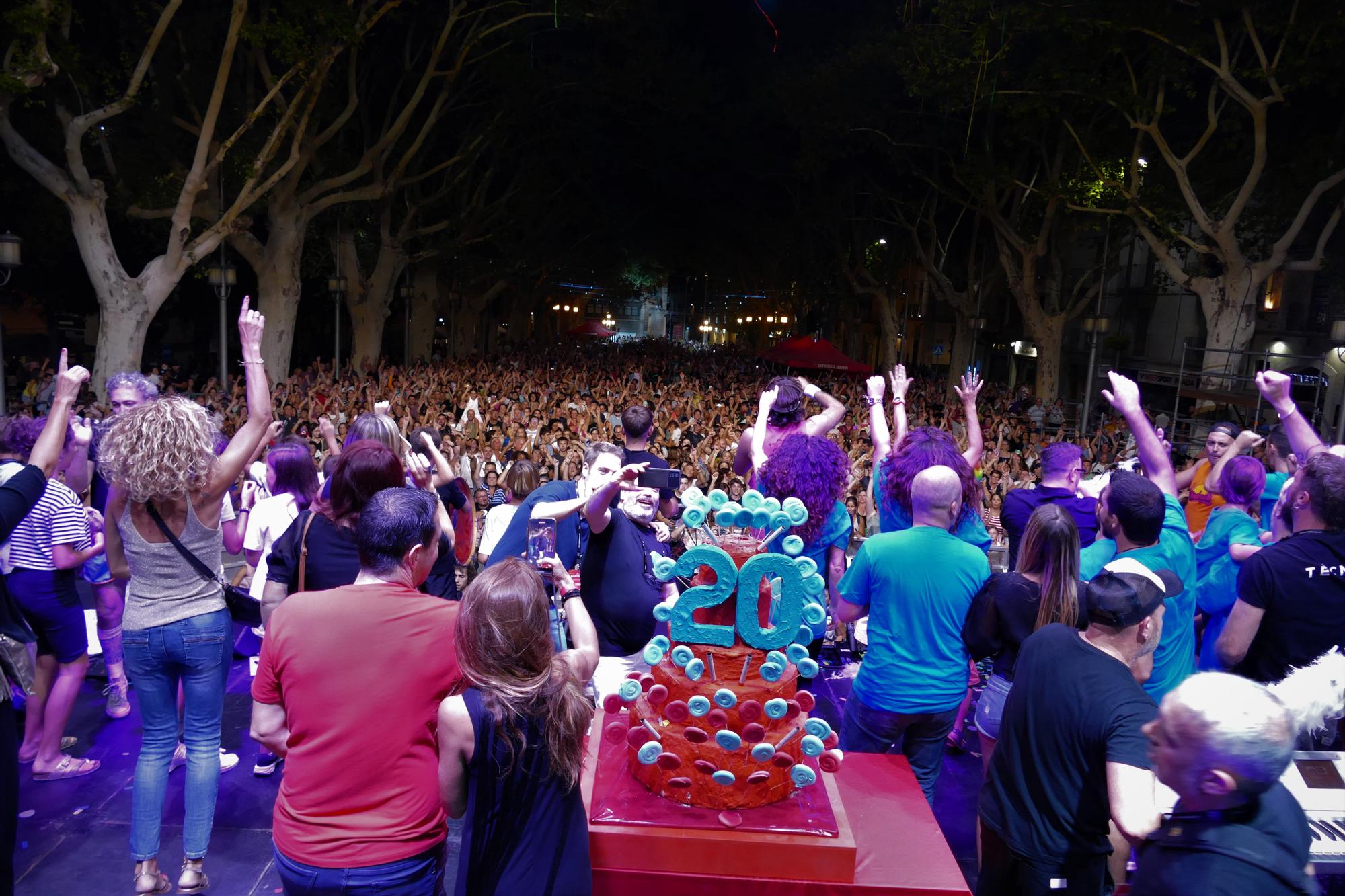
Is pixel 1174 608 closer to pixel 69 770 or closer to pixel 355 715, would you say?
pixel 355 715

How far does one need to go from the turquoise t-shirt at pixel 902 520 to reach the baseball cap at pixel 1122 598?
1377mm

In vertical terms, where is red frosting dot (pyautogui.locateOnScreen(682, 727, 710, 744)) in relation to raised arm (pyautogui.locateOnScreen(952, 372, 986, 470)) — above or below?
below

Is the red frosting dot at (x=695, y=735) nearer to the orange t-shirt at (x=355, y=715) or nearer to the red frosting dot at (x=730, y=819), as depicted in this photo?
the red frosting dot at (x=730, y=819)

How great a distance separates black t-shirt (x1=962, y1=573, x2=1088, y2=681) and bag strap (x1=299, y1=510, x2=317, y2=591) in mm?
2465

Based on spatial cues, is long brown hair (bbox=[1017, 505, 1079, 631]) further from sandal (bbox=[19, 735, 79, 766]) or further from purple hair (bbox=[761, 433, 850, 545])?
sandal (bbox=[19, 735, 79, 766])

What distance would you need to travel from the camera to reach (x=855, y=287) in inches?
1116

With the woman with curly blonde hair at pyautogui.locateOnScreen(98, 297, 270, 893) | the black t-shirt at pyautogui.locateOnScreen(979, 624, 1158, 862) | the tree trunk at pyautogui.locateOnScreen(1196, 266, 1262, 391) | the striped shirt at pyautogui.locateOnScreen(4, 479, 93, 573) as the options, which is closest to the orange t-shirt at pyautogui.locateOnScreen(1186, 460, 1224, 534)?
the black t-shirt at pyautogui.locateOnScreen(979, 624, 1158, 862)

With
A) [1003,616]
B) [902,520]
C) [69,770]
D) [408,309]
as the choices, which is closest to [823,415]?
[902,520]

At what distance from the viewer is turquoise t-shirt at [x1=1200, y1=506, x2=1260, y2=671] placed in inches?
159

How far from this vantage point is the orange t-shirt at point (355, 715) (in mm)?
2246

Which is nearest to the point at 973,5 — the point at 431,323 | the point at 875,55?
the point at 875,55

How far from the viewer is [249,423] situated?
317 centimetres

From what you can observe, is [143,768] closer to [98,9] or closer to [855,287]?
[98,9]

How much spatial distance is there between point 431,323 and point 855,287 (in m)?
13.3
